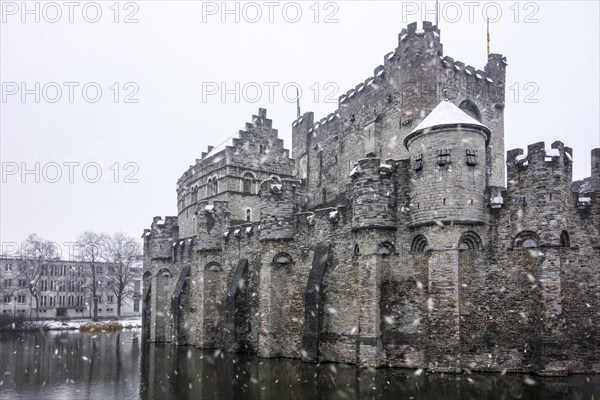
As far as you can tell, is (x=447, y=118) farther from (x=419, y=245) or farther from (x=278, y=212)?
(x=278, y=212)

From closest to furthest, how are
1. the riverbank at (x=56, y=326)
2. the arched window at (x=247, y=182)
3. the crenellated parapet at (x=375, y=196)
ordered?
the crenellated parapet at (x=375, y=196) → the arched window at (x=247, y=182) → the riverbank at (x=56, y=326)

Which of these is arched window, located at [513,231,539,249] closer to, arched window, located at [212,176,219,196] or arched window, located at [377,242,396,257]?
arched window, located at [377,242,396,257]

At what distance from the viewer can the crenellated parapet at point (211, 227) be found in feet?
102

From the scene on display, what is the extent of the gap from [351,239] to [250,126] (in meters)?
21.9

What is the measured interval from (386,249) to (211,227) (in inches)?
489

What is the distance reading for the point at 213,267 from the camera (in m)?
31.1

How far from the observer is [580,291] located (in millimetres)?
19594

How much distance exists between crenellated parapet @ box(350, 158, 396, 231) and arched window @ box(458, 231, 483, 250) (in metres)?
2.82

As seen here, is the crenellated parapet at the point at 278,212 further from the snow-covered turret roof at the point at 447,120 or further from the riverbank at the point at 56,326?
the riverbank at the point at 56,326

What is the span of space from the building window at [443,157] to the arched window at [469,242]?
9.20 feet

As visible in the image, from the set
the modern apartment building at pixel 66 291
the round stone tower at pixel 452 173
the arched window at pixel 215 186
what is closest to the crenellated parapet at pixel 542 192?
the round stone tower at pixel 452 173

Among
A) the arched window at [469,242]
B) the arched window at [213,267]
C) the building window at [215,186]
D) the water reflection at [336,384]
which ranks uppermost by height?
the building window at [215,186]

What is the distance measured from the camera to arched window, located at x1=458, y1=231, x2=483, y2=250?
20.5 meters

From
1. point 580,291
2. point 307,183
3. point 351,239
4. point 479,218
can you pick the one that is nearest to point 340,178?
point 307,183
